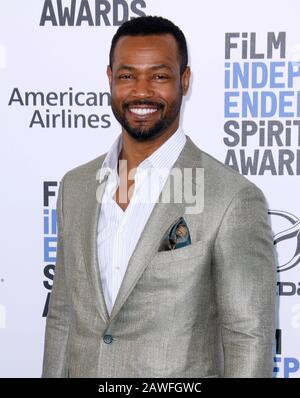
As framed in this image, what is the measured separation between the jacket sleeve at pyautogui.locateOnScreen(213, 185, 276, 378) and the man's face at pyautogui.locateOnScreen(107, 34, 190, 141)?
41 cm

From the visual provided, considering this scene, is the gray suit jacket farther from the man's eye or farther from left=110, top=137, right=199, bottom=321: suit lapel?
the man's eye

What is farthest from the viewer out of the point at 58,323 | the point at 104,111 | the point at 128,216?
the point at 104,111

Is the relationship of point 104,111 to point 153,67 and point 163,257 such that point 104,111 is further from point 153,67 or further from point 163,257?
point 163,257

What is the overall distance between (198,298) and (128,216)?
0.36 m

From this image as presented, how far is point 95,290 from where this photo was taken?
5.86ft

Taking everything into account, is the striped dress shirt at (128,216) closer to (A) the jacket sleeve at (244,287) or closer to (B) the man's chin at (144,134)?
(B) the man's chin at (144,134)

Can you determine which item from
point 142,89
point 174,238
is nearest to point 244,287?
point 174,238

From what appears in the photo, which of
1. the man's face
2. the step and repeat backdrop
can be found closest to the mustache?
the man's face

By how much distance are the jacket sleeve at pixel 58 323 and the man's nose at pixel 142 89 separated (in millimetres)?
482

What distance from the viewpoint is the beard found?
1.92m

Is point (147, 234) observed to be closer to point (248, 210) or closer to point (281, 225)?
point (248, 210)

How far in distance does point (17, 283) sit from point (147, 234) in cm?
126

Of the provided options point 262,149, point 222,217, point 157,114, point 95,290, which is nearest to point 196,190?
point 222,217

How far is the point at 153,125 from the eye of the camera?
6.28ft
